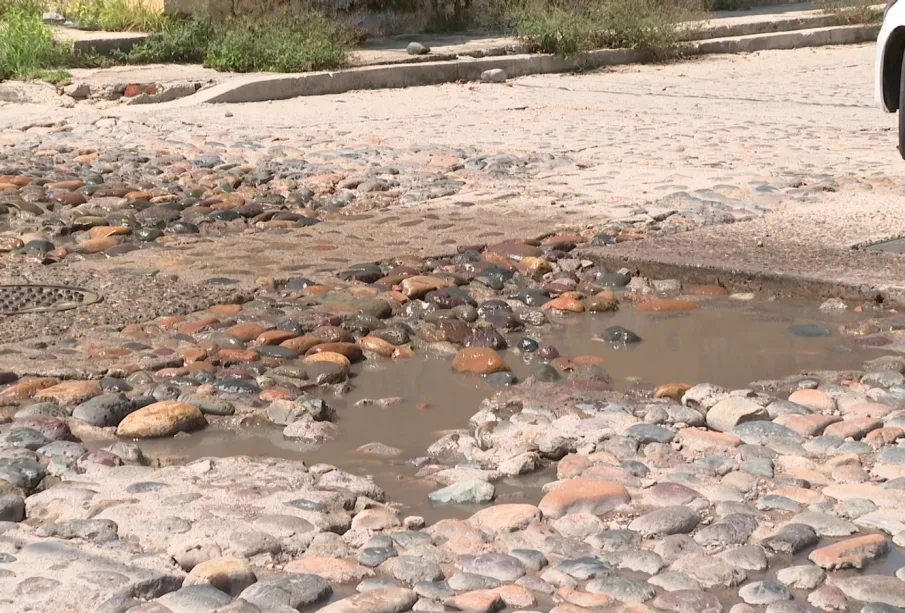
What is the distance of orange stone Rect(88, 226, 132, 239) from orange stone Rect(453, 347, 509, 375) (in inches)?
92.1

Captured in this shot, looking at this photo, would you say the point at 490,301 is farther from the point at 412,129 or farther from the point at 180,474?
the point at 412,129

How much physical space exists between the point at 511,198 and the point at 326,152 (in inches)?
68.2

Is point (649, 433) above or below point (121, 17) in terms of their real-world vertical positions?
below

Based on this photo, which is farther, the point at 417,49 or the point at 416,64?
the point at 417,49

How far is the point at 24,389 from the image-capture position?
3.79 m

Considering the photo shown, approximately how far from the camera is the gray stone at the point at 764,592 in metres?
2.57

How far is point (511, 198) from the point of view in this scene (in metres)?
6.80

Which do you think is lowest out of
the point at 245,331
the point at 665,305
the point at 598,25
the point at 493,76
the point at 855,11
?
the point at 665,305

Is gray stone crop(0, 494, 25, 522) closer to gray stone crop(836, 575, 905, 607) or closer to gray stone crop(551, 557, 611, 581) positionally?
gray stone crop(551, 557, 611, 581)

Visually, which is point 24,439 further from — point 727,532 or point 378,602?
point 727,532

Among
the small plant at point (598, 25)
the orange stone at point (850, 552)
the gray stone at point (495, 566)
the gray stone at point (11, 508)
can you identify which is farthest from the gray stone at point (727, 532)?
the small plant at point (598, 25)

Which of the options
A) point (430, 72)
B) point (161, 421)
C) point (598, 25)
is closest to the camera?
point (161, 421)

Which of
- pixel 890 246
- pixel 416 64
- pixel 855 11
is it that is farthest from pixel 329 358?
pixel 855 11

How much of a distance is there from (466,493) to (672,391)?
3.10ft
